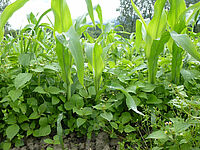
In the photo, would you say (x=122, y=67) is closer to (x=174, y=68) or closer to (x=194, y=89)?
(x=174, y=68)

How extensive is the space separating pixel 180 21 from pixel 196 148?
25.4 inches

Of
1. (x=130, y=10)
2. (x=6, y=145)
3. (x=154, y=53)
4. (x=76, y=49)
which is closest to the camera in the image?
(x=76, y=49)

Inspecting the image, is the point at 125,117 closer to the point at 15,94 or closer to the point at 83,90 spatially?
the point at 83,90

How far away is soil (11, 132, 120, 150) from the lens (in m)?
0.94

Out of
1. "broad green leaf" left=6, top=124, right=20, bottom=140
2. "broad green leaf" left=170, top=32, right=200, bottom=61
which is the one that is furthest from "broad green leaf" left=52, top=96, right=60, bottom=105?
"broad green leaf" left=170, top=32, right=200, bottom=61

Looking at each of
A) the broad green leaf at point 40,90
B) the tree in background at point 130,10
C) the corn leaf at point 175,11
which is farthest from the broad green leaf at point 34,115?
the tree in background at point 130,10

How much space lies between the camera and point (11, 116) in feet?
3.07

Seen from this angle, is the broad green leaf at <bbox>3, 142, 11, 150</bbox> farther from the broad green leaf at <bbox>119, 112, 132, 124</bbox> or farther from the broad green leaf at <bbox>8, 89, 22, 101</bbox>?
the broad green leaf at <bbox>119, 112, 132, 124</bbox>

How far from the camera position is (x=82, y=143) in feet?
3.19

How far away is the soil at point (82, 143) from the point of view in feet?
3.09

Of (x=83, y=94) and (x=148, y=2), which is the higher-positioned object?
(x=148, y=2)

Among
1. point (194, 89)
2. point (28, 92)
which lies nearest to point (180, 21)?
point (194, 89)

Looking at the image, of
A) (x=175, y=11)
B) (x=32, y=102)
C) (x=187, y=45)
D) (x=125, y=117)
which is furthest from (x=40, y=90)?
(x=175, y=11)

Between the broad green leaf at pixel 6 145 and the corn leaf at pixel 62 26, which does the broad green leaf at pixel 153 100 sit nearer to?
the corn leaf at pixel 62 26
